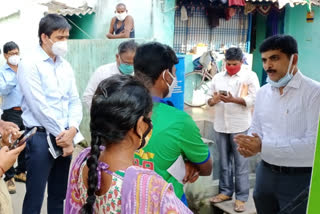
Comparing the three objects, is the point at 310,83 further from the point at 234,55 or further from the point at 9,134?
the point at 9,134

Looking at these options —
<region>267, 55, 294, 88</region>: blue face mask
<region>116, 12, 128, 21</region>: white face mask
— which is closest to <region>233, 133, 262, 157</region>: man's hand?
<region>267, 55, 294, 88</region>: blue face mask

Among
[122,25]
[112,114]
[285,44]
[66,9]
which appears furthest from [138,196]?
[66,9]

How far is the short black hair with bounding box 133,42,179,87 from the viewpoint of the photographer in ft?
6.54

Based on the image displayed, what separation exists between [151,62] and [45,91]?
123 cm

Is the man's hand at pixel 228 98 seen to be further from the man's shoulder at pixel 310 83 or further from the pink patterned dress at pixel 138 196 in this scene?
the pink patterned dress at pixel 138 196

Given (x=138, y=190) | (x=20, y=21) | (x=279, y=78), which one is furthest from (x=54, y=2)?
(x=138, y=190)

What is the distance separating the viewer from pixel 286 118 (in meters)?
2.60

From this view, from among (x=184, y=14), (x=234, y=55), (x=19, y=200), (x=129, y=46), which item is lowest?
(x=19, y=200)

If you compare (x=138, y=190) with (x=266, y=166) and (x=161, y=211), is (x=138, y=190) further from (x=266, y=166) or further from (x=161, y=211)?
(x=266, y=166)

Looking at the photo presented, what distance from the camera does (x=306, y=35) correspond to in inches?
344

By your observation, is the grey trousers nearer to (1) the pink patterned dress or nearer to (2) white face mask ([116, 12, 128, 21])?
(1) the pink patterned dress

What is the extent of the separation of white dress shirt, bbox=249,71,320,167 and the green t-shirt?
3.16 feet

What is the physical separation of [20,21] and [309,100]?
8186 mm

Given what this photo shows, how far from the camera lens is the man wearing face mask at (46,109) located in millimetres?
2793
